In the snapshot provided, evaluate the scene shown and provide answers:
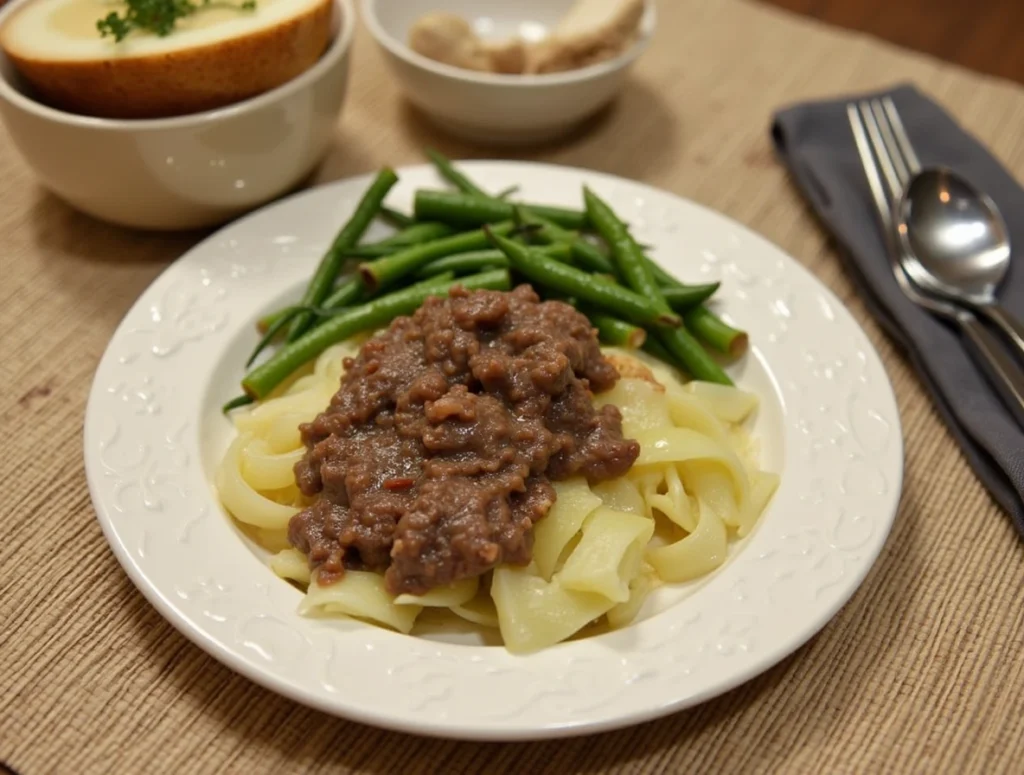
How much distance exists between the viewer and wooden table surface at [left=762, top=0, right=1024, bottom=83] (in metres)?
6.99

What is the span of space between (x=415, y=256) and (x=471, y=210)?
421 mm

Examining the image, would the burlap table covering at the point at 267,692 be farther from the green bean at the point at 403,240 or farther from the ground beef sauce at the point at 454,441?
the green bean at the point at 403,240

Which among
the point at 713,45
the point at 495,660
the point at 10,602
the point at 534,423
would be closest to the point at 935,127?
the point at 713,45

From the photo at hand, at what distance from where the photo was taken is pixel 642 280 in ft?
13.8

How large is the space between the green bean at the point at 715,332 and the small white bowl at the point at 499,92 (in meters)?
1.69

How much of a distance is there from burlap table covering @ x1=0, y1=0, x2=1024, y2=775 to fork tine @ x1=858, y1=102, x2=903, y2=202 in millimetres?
457

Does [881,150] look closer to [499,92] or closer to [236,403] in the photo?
[499,92]

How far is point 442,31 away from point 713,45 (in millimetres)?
2228

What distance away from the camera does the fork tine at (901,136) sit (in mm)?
5180

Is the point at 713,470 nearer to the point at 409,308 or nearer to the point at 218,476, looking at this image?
the point at 409,308

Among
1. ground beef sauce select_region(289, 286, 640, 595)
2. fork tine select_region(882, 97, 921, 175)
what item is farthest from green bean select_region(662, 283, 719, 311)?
fork tine select_region(882, 97, 921, 175)

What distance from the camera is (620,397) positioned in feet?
12.4

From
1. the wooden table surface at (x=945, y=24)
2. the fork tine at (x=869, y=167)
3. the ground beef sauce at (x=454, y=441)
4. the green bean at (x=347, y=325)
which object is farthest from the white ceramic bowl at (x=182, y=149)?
the wooden table surface at (x=945, y=24)

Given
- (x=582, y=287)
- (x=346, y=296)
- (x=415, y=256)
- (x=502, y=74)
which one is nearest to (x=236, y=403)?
(x=346, y=296)
